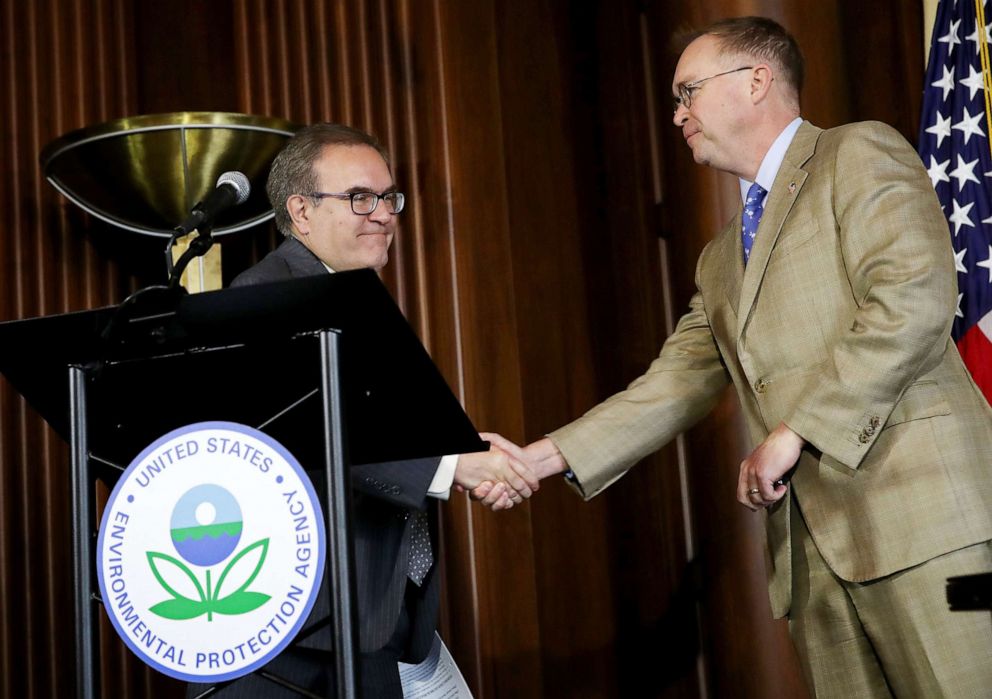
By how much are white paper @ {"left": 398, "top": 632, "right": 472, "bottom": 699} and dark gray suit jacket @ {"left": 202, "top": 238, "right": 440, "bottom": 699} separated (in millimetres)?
125

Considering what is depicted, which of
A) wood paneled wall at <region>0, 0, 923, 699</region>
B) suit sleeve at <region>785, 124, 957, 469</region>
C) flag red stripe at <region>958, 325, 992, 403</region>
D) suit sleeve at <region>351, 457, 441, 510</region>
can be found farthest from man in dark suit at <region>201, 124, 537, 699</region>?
flag red stripe at <region>958, 325, 992, 403</region>

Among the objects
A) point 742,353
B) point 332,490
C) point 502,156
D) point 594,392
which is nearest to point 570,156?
point 502,156

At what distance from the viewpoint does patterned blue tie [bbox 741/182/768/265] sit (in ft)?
9.09

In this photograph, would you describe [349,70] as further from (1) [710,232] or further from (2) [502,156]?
(1) [710,232]

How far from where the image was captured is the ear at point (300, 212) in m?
2.86

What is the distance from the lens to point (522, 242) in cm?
430

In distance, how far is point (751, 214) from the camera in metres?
2.80

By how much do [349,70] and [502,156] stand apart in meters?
0.61

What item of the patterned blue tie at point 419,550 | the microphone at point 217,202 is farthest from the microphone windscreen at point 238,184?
the patterned blue tie at point 419,550

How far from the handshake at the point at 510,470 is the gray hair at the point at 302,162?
29.5 inches

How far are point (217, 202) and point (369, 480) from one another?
57cm

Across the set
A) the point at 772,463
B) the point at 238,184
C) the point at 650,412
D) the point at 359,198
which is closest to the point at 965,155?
the point at 650,412

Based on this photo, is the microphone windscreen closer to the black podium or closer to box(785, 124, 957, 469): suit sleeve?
the black podium

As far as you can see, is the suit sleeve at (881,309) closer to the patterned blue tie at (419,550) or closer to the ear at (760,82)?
the ear at (760,82)
